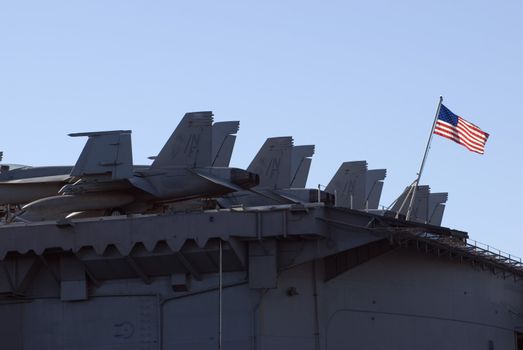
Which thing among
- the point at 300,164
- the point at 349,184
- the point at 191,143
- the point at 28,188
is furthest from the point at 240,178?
the point at 300,164

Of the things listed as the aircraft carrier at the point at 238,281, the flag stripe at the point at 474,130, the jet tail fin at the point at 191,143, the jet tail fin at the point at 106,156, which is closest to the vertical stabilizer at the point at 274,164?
the jet tail fin at the point at 191,143

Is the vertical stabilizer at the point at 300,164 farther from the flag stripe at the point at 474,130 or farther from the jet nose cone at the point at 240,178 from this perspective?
the flag stripe at the point at 474,130

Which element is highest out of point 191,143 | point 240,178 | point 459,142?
point 191,143

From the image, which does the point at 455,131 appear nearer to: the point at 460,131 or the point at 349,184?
the point at 460,131

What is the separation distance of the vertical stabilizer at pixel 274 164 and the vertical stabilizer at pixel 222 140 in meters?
2.53

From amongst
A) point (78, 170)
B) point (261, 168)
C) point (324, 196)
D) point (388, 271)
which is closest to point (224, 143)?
point (261, 168)

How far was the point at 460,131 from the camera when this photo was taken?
41156 mm

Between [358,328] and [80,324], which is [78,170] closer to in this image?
[80,324]

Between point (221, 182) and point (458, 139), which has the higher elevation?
point (458, 139)

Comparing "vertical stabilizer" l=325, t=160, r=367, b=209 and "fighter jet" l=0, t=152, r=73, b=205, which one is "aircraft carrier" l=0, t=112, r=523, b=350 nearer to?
"fighter jet" l=0, t=152, r=73, b=205

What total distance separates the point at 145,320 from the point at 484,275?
45.4 ft

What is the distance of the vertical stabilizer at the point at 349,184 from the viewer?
2344 inches

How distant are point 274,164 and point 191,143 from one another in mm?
10486

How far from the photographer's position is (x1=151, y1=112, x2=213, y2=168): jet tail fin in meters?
45.5
